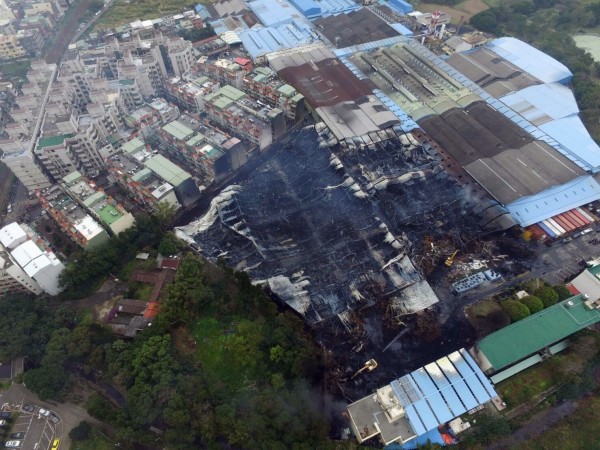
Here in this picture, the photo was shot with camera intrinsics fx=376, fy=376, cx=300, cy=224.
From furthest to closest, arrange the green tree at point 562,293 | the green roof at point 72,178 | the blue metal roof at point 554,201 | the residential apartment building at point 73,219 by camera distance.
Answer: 1. the green roof at point 72,178
2. the blue metal roof at point 554,201
3. the residential apartment building at point 73,219
4. the green tree at point 562,293

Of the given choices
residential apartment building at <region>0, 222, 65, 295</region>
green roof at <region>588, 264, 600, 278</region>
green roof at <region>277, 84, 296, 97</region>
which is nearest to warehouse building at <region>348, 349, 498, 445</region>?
green roof at <region>588, 264, 600, 278</region>

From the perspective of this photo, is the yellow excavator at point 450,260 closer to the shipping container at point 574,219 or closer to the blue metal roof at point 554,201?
the blue metal roof at point 554,201

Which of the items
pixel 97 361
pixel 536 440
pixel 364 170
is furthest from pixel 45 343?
pixel 536 440

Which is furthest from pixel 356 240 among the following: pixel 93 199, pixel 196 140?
pixel 93 199

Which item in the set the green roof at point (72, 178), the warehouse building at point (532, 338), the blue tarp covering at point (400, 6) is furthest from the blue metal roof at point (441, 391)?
the blue tarp covering at point (400, 6)

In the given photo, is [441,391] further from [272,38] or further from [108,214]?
[272,38]
